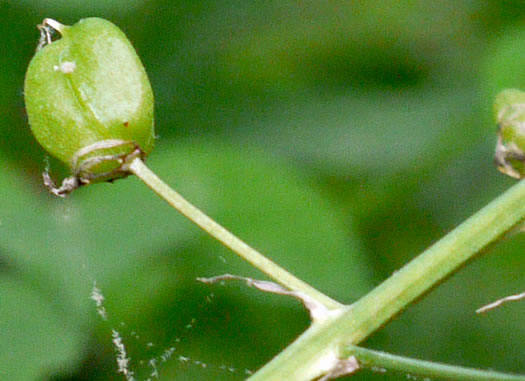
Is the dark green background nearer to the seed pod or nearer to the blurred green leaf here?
the blurred green leaf

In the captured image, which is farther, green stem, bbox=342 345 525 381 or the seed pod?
the seed pod

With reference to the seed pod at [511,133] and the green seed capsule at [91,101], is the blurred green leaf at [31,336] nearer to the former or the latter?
the green seed capsule at [91,101]

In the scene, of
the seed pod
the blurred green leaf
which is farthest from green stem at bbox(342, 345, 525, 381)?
the blurred green leaf

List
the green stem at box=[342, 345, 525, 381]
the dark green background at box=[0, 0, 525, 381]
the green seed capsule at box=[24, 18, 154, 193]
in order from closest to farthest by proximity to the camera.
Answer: the green stem at box=[342, 345, 525, 381]
the green seed capsule at box=[24, 18, 154, 193]
the dark green background at box=[0, 0, 525, 381]

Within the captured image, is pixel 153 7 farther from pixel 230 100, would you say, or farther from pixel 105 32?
pixel 105 32

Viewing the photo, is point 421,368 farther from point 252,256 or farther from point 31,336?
point 31,336

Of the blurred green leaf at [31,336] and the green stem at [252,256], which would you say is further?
the blurred green leaf at [31,336]

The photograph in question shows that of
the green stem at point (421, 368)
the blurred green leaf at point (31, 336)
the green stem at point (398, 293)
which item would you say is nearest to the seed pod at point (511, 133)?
the green stem at point (398, 293)
